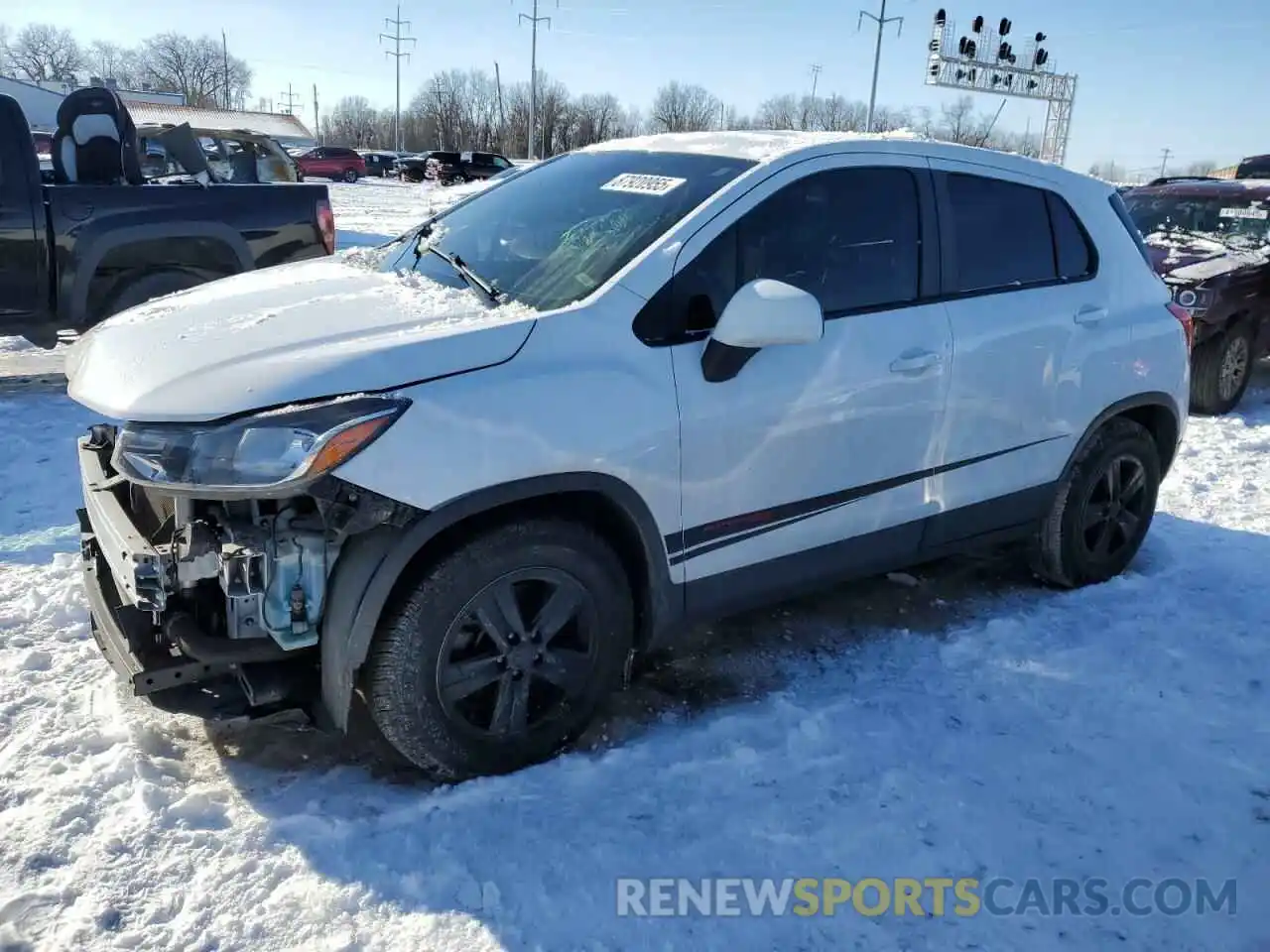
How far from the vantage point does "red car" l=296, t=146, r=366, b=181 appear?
42219 mm

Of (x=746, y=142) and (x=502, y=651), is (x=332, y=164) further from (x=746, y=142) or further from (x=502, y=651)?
(x=502, y=651)

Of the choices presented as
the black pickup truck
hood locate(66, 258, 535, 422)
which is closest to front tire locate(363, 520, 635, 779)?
hood locate(66, 258, 535, 422)

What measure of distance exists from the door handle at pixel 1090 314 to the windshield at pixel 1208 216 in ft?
19.2

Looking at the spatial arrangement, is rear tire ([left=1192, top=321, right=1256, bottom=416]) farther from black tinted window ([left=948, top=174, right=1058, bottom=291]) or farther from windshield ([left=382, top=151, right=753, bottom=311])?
windshield ([left=382, top=151, right=753, bottom=311])

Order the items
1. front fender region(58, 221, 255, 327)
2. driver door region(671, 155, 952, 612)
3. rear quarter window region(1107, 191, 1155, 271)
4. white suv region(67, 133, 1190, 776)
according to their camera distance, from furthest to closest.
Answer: front fender region(58, 221, 255, 327) < rear quarter window region(1107, 191, 1155, 271) < driver door region(671, 155, 952, 612) < white suv region(67, 133, 1190, 776)

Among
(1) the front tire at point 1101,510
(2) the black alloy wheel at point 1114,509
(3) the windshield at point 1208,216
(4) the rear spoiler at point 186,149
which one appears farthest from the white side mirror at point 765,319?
(3) the windshield at point 1208,216

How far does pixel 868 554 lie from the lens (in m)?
3.64

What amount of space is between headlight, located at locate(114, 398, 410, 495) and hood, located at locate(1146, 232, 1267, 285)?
750 centimetres

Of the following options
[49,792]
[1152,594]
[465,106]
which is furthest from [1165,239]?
[465,106]

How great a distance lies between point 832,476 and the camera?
3.38 m

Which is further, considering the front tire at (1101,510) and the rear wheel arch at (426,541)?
the front tire at (1101,510)

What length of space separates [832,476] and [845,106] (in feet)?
228

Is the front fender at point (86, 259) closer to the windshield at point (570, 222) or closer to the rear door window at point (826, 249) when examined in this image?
the windshield at point (570, 222)

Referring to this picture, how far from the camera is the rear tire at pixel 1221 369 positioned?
7.93 meters
